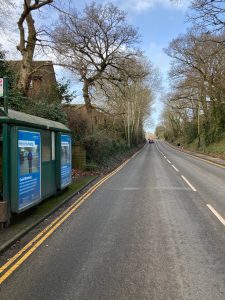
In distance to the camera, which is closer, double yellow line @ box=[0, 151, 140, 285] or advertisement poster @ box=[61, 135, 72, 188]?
double yellow line @ box=[0, 151, 140, 285]

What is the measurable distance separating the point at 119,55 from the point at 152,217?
31.5m

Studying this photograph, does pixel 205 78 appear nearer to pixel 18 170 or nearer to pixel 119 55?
pixel 119 55

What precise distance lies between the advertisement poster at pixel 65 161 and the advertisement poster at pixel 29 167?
326cm

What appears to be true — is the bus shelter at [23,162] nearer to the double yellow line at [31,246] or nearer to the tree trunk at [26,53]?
the double yellow line at [31,246]

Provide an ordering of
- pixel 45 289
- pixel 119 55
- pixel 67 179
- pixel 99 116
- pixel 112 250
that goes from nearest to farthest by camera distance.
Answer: pixel 45 289
pixel 112 250
pixel 67 179
pixel 119 55
pixel 99 116

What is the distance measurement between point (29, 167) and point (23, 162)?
0.50 m

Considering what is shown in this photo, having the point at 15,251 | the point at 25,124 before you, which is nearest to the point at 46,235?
the point at 15,251

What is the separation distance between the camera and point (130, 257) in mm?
7082

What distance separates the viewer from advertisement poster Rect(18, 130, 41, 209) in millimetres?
9742

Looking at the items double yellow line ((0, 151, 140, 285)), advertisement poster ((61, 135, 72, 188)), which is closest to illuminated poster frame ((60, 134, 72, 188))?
advertisement poster ((61, 135, 72, 188))

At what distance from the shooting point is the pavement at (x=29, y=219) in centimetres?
835

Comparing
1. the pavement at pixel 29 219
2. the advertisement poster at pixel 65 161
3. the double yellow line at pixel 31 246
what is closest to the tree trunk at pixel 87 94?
the advertisement poster at pixel 65 161

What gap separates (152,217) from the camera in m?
10.8

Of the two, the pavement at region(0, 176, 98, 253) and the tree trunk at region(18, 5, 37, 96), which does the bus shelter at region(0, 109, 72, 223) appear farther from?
the tree trunk at region(18, 5, 37, 96)
